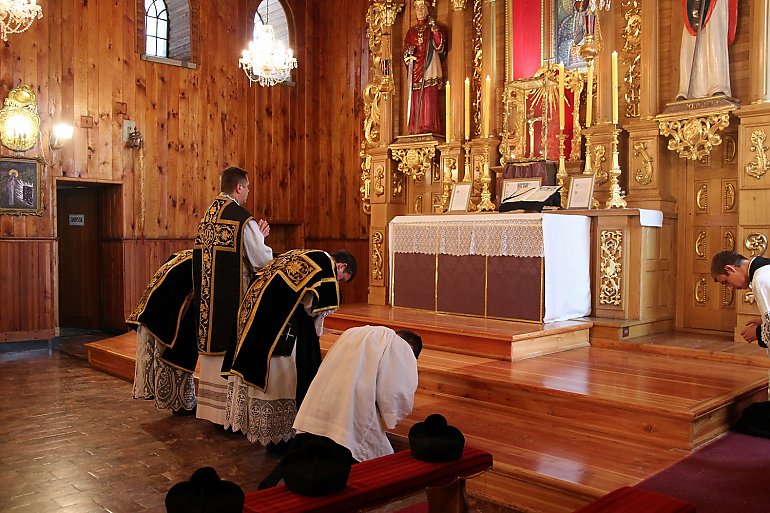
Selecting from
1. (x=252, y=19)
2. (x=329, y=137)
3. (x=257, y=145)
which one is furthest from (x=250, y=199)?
(x=252, y=19)

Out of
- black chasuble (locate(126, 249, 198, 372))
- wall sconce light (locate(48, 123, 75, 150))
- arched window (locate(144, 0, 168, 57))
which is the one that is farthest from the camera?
arched window (locate(144, 0, 168, 57))

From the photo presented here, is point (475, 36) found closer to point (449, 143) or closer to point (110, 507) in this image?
point (449, 143)

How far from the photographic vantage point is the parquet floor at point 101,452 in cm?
410

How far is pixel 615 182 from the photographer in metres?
7.79

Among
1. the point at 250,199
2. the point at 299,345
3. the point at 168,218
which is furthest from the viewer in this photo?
the point at 250,199

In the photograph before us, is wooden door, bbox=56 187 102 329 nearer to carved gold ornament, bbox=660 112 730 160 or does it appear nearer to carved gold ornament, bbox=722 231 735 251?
carved gold ornament, bbox=660 112 730 160

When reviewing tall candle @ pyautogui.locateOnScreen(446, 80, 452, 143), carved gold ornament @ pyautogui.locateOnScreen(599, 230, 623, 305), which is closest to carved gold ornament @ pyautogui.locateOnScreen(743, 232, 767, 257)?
carved gold ornament @ pyautogui.locateOnScreen(599, 230, 623, 305)

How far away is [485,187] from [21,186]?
19.9ft

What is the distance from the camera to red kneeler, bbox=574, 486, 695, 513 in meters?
2.72

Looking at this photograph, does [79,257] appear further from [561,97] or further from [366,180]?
[561,97]

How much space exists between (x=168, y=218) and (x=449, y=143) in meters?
4.44

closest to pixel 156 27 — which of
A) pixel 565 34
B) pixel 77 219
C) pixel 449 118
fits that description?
pixel 77 219

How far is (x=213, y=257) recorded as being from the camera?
17.3ft

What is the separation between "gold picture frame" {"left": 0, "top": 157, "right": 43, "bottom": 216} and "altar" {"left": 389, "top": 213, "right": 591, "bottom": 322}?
510cm
